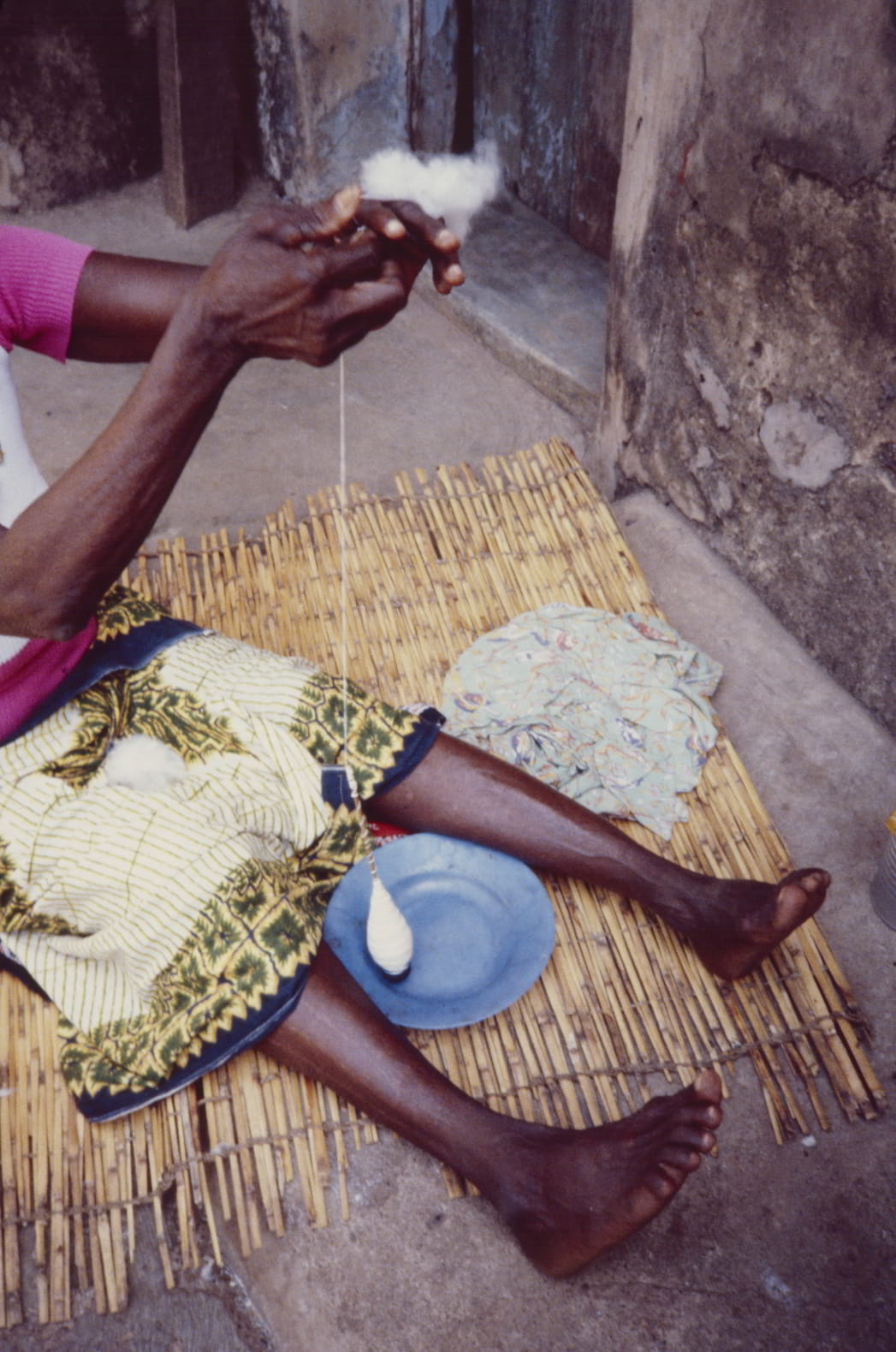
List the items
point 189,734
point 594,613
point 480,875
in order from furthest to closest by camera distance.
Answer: point 594,613 → point 480,875 → point 189,734

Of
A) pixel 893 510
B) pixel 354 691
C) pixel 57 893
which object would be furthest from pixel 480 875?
pixel 893 510

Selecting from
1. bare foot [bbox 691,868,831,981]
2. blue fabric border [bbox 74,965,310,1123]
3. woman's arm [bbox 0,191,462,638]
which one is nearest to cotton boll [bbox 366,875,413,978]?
blue fabric border [bbox 74,965,310,1123]

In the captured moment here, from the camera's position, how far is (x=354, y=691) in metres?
1.59

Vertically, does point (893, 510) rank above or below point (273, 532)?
above

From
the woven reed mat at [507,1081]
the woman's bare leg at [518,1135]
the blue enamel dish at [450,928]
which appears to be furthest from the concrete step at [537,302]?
the woman's bare leg at [518,1135]

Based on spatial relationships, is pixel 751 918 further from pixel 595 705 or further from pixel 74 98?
pixel 74 98

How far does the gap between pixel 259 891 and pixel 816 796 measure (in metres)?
1.11

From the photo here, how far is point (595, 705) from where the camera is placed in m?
2.05

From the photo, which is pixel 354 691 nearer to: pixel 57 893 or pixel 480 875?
pixel 480 875

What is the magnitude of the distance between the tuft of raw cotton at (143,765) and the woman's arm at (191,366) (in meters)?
0.32

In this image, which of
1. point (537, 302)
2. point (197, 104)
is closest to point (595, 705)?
point (537, 302)

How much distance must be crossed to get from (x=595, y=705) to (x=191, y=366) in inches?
45.4

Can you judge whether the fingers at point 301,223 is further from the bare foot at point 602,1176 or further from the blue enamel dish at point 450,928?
the bare foot at point 602,1176

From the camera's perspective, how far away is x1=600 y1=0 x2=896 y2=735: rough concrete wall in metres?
1.73
